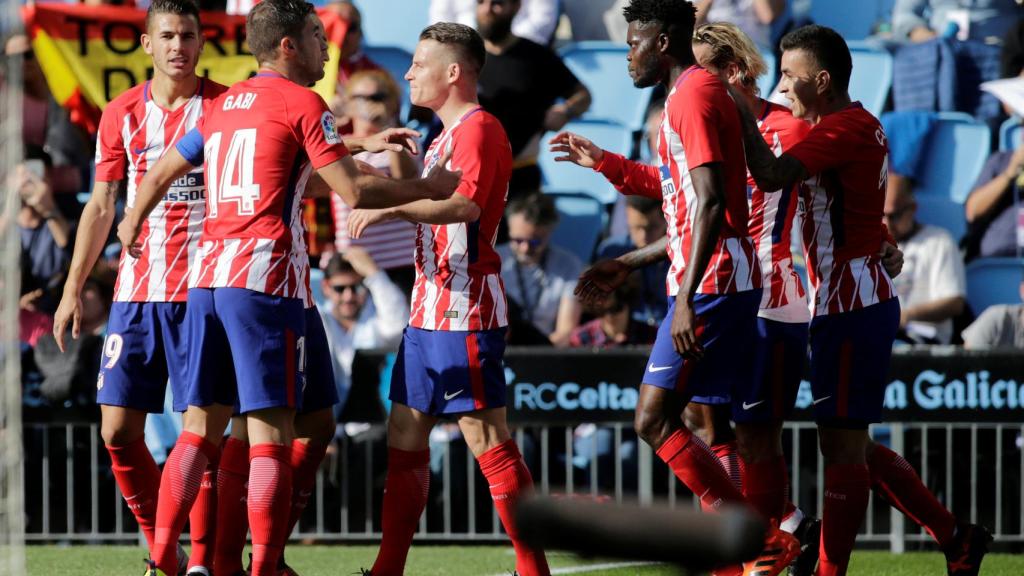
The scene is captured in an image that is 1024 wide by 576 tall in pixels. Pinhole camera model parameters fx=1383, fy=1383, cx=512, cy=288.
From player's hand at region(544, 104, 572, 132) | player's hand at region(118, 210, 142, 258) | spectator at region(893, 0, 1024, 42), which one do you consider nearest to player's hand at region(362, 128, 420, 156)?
player's hand at region(118, 210, 142, 258)

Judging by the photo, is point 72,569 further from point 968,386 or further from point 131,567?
point 968,386

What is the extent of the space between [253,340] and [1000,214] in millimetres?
5926

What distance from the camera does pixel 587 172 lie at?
388 inches

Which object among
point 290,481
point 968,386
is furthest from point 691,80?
point 968,386

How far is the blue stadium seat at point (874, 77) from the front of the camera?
31.1ft

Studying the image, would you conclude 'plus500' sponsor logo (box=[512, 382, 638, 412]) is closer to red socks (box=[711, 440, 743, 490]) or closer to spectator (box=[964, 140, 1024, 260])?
red socks (box=[711, 440, 743, 490])

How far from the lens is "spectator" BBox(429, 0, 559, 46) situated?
950 centimetres

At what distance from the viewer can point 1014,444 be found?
8.52m

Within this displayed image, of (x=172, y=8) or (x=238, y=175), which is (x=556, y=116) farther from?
(x=238, y=175)

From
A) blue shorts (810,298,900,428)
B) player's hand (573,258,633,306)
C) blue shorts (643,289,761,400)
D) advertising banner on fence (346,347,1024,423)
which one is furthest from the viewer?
advertising banner on fence (346,347,1024,423)

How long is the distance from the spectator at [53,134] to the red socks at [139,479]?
12.5 ft

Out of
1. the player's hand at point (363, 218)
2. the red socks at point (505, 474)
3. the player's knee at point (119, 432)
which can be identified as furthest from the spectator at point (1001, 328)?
the player's knee at point (119, 432)

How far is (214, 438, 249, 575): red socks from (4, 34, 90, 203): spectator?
14.5ft

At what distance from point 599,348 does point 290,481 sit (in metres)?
3.31
